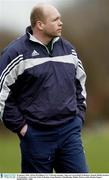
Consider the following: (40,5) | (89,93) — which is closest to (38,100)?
(40,5)

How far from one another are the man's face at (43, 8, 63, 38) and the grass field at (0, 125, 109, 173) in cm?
200

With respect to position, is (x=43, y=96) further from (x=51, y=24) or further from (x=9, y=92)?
(x=51, y=24)

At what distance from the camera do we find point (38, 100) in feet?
9.80

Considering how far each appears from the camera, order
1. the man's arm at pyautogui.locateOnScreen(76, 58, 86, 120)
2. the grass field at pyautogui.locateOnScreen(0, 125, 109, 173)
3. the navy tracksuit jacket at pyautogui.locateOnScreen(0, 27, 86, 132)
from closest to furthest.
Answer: the navy tracksuit jacket at pyautogui.locateOnScreen(0, 27, 86, 132), the man's arm at pyautogui.locateOnScreen(76, 58, 86, 120), the grass field at pyautogui.locateOnScreen(0, 125, 109, 173)

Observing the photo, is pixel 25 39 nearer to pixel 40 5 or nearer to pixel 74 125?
pixel 40 5

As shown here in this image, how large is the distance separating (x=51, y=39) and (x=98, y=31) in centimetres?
326

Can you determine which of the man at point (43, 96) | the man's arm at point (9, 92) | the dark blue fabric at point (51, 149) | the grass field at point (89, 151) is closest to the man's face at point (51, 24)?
the man at point (43, 96)

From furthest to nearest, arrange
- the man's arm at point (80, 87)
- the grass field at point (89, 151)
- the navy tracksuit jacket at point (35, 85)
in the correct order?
1. the grass field at point (89, 151)
2. the man's arm at point (80, 87)
3. the navy tracksuit jacket at point (35, 85)

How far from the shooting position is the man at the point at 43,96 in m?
2.98

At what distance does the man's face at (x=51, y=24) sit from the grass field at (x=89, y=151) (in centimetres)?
200

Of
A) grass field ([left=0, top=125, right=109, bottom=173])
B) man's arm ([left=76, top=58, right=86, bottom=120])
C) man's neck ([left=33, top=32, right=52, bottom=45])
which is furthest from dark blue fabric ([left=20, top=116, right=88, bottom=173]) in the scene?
grass field ([left=0, top=125, right=109, bottom=173])

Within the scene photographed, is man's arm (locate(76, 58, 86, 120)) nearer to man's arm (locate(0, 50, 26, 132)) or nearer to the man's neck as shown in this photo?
the man's neck

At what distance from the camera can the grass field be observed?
507cm

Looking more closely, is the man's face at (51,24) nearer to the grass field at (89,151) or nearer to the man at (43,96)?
the man at (43,96)
